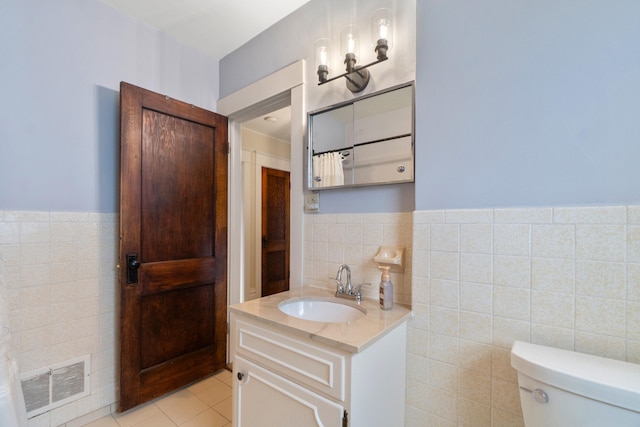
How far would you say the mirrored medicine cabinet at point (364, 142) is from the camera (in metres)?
1.24

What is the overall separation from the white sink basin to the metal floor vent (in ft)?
4.26

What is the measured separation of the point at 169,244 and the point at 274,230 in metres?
2.01

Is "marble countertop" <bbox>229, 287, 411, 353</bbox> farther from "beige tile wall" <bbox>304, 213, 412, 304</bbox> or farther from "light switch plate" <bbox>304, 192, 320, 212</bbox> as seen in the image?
"light switch plate" <bbox>304, 192, 320, 212</bbox>

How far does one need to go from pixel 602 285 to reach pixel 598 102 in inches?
21.9

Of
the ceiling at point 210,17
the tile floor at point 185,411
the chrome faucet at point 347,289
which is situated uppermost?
the ceiling at point 210,17

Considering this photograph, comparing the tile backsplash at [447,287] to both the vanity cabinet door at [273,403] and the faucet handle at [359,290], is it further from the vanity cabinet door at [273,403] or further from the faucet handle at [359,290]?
the vanity cabinet door at [273,403]

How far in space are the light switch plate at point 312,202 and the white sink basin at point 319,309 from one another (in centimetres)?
51

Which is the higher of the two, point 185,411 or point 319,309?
point 319,309

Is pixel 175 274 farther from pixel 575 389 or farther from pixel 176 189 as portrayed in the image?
pixel 575 389

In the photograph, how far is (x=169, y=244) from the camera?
5.80 ft

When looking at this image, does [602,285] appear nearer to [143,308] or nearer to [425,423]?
[425,423]

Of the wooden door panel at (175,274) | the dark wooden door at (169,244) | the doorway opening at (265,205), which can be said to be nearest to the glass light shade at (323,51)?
the dark wooden door at (169,244)

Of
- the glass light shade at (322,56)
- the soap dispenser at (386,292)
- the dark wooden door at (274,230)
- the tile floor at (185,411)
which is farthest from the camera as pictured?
the dark wooden door at (274,230)

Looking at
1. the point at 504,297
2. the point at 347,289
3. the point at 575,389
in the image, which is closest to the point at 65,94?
the point at 347,289
